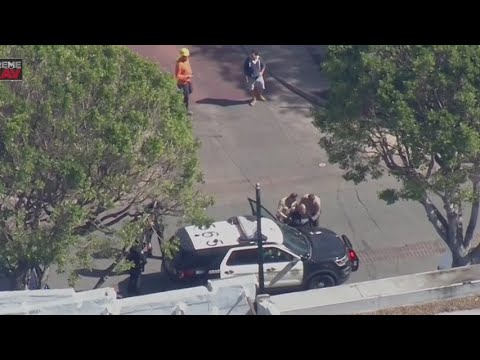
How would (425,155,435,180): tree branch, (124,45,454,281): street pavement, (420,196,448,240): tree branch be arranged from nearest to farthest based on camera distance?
1. (425,155,435,180): tree branch
2. (420,196,448,240): tree branch
3. (124,45,454,281): street pavement

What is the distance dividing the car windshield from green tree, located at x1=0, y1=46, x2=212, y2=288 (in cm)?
312

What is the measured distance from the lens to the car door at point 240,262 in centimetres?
1586

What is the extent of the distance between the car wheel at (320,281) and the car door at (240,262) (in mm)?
1112

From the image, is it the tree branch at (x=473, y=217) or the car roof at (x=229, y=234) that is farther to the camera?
the car roof at (x=229, y=234)

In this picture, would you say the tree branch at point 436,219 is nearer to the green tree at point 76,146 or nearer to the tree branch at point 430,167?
the tree branch at point 430,167

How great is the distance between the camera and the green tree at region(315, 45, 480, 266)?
13.4m

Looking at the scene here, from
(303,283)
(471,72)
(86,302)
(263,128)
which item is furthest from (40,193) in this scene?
(263,128)

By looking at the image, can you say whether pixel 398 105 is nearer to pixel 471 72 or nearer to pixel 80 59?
pixel 471 72

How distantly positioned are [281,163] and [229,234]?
16.6 ft

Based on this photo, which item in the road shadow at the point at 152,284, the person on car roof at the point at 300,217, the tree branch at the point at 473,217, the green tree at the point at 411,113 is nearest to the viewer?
the green tree at the point at 411,113

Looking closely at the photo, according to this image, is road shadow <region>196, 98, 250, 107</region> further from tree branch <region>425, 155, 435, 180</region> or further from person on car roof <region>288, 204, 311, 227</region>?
tree branch <region>425, 155, 435, 180</region>

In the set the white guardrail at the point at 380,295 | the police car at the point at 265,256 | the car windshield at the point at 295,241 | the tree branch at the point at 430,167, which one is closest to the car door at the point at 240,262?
the police car at the point at 265,256

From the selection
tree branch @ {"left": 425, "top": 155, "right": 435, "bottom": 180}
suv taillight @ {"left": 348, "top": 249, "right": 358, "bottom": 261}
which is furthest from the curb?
tree branch @ {"left": 425, "top": 155, "right": 435, "bottom": 180}

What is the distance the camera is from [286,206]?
712 inches
